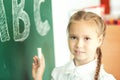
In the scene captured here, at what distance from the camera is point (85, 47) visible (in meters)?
1.05

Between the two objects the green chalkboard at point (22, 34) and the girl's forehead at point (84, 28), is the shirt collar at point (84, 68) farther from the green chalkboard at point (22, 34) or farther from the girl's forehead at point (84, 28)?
the green chalkboard at point (22, 34)

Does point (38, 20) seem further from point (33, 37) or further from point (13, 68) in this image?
point (13, 68)

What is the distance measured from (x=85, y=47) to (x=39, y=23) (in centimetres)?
38

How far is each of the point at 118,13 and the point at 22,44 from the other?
1271mm

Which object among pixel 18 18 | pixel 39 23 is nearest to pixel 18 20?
pixel 18 18

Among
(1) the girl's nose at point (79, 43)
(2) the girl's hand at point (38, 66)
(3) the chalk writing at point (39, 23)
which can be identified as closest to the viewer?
(1) the girl's nose at point (79, 43)

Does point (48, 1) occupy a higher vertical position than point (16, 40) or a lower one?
higher

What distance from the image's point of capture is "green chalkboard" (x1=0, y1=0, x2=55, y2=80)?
3.76 feet

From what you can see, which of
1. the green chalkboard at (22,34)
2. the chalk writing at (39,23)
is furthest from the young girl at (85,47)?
the chalk writing at (39,23)

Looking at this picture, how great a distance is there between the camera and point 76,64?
1130 millimetres

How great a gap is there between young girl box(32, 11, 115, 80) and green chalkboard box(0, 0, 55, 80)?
0.13m

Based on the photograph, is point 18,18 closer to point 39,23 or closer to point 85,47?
point 39,23

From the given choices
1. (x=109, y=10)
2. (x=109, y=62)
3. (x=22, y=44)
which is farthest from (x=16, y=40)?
(x=109, y=10)

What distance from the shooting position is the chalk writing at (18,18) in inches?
46.6
